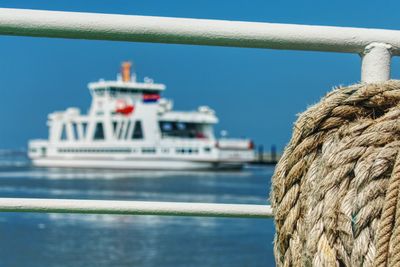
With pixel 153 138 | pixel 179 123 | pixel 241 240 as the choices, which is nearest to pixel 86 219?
pixel 241 240

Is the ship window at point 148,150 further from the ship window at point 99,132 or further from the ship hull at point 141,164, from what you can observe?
the ship window at point 99,132

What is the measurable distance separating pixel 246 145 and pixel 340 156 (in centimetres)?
5572

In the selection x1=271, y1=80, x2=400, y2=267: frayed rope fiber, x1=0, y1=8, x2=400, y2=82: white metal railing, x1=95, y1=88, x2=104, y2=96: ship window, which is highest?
x1=0, y1=8, x2=400, y2=82: white metal railing

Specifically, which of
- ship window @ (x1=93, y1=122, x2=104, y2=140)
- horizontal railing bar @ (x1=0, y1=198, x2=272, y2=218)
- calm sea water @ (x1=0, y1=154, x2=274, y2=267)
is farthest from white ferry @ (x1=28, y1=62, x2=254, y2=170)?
horizontal railing bar @ (x1=0, y1=198, x2=272, y2=218)

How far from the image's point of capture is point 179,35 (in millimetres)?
1194

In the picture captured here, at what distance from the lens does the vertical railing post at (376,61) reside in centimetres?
123

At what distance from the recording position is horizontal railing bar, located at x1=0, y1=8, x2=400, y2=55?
1.18m

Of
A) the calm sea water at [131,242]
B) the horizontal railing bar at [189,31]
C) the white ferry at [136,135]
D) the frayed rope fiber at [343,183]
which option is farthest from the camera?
the white ferry at [136,135]

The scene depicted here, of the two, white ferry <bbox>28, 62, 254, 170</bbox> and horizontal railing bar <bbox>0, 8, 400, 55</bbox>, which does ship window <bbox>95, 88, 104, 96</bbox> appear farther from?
horizontal railing bar <bbox>0, 8, 400, 55</bbox>

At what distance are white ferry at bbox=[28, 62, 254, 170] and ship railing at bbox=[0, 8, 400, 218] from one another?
50.2 meters

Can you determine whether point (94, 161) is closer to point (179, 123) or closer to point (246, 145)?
point (179, 123)

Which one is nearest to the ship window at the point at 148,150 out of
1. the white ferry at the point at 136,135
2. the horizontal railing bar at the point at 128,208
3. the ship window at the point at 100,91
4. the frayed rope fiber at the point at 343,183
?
the white ferry at the point at 136,135

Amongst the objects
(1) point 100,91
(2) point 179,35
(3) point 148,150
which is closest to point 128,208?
(2) point 179,35

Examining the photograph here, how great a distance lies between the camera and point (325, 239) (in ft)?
2.97
